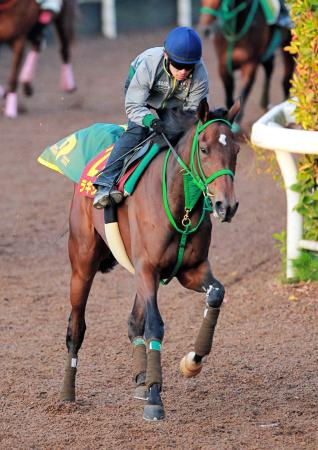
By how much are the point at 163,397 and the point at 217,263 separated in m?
2.80

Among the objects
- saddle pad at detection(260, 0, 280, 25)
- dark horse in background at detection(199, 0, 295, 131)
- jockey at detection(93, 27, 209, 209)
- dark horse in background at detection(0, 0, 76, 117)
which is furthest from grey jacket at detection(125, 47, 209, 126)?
dark horse in background at detection(0, 0, 76, 117)

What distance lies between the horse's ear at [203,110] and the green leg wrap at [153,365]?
1108 millimetres

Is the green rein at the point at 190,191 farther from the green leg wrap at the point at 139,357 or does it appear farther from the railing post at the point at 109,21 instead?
the railing post at the point at 109,21

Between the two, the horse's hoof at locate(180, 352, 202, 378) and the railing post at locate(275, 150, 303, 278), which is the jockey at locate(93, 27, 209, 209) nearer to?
the horse's hoof at locate(180, 352, 202, 378)

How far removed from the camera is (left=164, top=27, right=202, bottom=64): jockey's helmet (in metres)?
5.12

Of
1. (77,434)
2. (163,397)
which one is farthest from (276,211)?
(77,434)

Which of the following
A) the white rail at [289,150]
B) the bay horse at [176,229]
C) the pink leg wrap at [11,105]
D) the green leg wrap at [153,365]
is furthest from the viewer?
the pink leg wrap at [11,105]

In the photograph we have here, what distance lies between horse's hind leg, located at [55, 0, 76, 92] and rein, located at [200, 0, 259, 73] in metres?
A: 3.46

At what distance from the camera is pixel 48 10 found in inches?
558

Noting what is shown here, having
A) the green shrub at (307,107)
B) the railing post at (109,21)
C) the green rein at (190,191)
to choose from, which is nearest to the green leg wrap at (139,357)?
the green rein at (190,191)

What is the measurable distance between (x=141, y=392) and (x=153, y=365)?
0.33 m

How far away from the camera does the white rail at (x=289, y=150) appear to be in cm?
666

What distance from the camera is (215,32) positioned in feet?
40.7

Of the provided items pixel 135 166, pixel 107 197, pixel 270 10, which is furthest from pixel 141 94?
pixel 270 10
